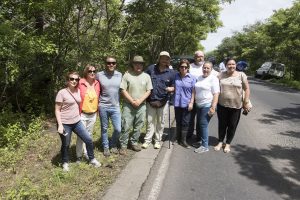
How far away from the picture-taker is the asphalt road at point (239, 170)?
5.28 meters

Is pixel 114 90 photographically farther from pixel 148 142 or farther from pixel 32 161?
Answer: pixel 32 161

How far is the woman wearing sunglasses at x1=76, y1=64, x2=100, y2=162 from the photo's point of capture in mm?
5932

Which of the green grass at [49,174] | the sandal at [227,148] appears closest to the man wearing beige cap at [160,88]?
the green grass at [49,174]

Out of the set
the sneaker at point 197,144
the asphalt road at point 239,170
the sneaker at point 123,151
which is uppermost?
the sneaker at point 123,151

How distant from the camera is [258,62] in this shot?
4766cm

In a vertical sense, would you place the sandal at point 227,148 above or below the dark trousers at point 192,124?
below

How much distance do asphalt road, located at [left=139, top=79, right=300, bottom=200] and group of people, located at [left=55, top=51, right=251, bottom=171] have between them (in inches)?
20.7

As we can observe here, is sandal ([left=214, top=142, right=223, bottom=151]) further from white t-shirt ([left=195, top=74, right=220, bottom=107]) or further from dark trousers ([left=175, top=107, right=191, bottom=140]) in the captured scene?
white t-shirt ([left=195, top=74, right=220, bottom=107])

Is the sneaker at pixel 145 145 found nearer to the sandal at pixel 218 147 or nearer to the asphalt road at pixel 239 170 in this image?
the asphalt road at pixel 239 170

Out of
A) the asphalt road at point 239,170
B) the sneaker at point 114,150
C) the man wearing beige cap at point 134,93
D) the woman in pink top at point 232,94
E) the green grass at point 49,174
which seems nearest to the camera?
the green grass at point 49,174

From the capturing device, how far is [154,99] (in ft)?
22.5

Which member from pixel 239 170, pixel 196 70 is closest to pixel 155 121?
pixel 196 70

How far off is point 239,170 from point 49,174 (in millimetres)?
3131

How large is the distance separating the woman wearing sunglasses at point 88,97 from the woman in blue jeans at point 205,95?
6.35 ft
